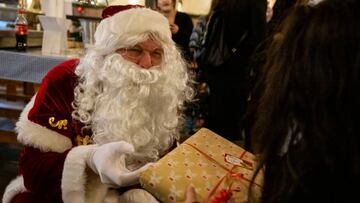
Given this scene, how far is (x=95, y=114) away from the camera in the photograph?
4.79 feet

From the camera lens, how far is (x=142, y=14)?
5.07 ft

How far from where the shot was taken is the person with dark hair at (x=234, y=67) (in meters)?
2.44

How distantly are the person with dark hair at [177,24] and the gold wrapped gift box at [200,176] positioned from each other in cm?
171

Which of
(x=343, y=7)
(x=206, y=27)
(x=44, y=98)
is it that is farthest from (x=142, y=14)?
(x=206, y=27)

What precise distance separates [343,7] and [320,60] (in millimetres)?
106

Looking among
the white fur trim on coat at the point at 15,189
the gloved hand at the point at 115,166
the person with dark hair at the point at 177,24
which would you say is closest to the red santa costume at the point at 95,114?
the white fur trim on coat at the point at 15,189

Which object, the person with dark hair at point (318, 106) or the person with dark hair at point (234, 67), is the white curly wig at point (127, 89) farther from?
the person with dark hair at point (234, 67)

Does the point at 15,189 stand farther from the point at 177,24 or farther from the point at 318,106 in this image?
the point at 177,24

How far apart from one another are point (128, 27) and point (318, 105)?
2.85 ft

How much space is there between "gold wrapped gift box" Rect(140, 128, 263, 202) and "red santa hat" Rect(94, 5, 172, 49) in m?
0.49

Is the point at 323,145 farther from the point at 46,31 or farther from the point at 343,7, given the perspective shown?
the point at 46,31

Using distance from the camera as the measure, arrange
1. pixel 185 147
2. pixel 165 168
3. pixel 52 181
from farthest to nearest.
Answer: pixel 52 181 → pixel 185 147 → pixel 165 168

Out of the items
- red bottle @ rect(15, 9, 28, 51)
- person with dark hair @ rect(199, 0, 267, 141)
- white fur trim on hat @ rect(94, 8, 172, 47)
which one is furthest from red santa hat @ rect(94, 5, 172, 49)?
red bottle @ rect(15, 9, 28, 51)

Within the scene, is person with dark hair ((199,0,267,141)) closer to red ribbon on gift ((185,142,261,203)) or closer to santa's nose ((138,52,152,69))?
santa's nose ((138,52,152,69))
